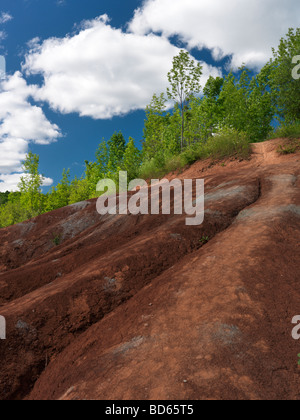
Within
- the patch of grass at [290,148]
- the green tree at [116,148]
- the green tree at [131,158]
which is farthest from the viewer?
the green tree at [116,148]

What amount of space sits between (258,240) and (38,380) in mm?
5079

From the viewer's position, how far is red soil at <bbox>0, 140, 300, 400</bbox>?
301 centimetres

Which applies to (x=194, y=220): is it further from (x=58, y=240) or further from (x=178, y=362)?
(x=58, y=240)

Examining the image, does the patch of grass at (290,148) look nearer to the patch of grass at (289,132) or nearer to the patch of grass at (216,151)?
the patch of grass at (289,132)

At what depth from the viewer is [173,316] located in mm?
4172

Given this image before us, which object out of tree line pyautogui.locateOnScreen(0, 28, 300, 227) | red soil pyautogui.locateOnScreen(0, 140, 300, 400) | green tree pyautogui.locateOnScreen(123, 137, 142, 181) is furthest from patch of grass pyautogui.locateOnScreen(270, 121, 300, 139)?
green tree pyautogui.locateOnScreen(123, 137, 142, 181)

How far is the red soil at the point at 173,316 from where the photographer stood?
3.01 meters

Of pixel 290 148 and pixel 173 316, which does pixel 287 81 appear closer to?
pixel 290 148

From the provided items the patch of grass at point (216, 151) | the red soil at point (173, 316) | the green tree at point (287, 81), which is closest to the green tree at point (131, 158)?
the patch of grass at point (216, 151)

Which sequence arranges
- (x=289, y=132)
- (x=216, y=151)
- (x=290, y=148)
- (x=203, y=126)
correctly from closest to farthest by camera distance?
(x=290, y=148)
(x=289, y=132)
(x=216, y=151)
(x=203, y=126)

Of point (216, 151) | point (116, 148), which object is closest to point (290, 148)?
point (216, 151)

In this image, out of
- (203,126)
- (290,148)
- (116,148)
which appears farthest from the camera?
(116,148)

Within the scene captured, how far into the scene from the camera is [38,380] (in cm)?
424

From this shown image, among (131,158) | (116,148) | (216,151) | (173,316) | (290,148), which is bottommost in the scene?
(173,316)
